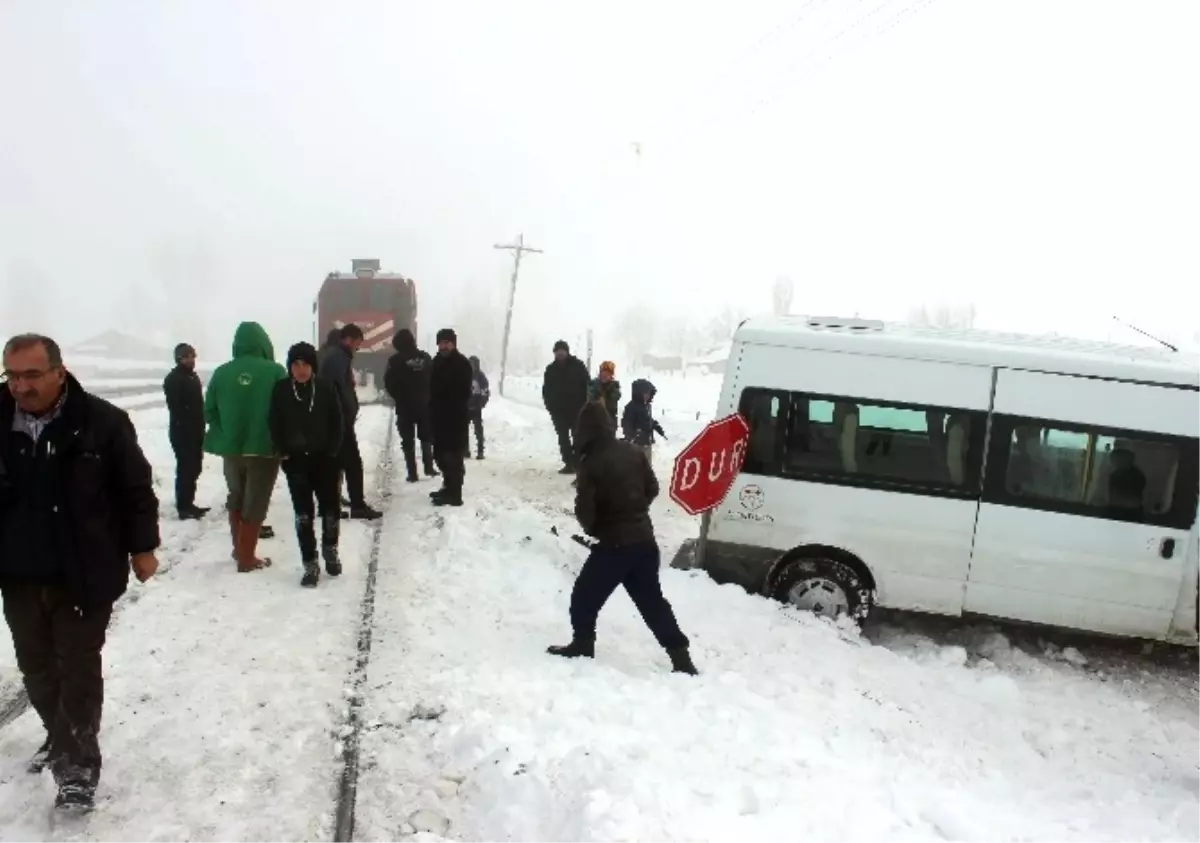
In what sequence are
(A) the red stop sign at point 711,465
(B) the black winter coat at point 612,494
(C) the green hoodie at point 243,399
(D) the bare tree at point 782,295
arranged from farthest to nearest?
(D) the bare tree at point 782,295, (A) the red stop sign at point 711,465, (C) the green hoodie at point 243,399, (B) the black winter coat at point 612,494

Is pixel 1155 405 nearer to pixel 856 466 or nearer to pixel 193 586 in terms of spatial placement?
pixel 856 466

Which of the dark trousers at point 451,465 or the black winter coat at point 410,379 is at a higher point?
the black winter coat at point 410,379

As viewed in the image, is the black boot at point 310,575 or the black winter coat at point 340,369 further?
the black winter coat at point 340,369

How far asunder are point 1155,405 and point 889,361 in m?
2.01

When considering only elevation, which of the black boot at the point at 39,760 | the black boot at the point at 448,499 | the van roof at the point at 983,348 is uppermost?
the van roof at the point at 983,348

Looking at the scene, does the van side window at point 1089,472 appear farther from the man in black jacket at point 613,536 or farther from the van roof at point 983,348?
the man in black jacket at point 613,536

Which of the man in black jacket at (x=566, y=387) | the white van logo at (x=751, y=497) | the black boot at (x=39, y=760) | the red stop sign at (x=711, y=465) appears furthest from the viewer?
Result: the man in black jacket at (x=566, y=387)

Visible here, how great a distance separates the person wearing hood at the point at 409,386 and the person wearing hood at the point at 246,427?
330cm

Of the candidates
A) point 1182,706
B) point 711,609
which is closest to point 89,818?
point 711,609

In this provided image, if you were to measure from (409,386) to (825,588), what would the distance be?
5.82 meters

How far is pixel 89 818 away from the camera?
3.60 m

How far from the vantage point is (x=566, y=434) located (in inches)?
502

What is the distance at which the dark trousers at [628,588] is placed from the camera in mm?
5363

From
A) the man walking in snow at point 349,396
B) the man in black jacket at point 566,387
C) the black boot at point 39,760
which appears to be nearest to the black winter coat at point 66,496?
the black boot at point 39,760
